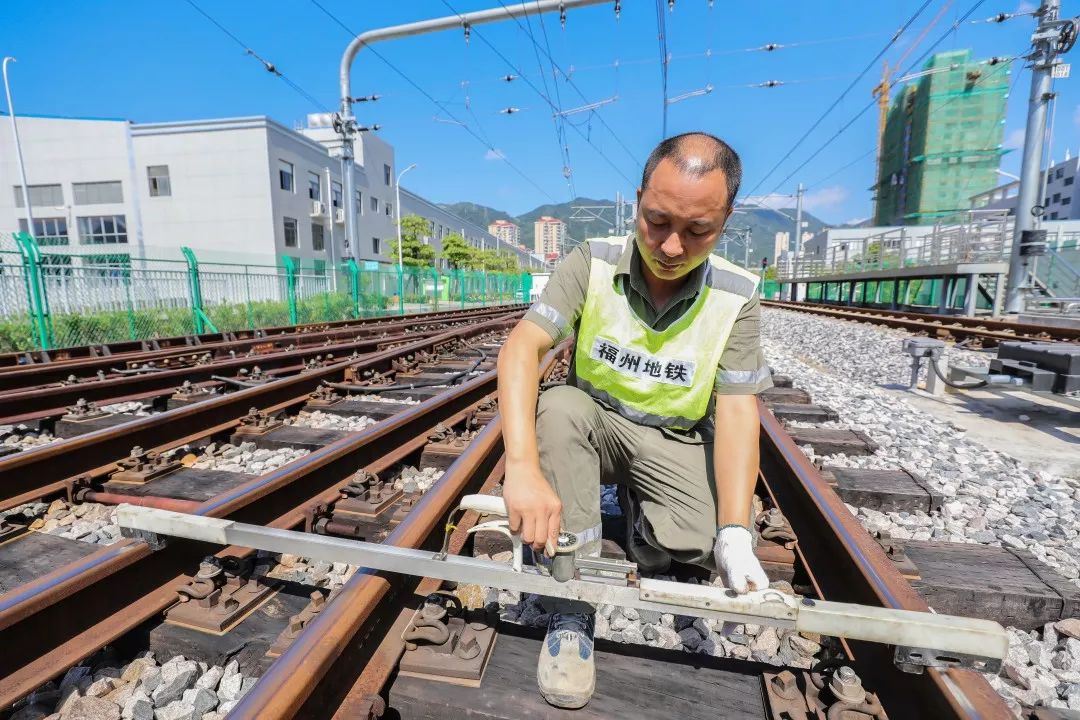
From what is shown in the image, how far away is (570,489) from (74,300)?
1369cm

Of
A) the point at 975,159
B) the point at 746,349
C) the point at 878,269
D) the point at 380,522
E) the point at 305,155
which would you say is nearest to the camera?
the point at 746,349

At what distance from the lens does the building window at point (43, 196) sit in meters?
32.0

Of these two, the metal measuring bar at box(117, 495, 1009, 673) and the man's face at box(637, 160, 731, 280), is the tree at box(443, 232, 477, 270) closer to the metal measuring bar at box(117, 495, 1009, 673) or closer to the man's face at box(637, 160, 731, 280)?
the man's face at box(637, 160, 731, 280)

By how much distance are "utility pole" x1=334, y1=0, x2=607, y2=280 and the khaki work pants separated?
11558 mm

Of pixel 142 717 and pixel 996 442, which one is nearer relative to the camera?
pixel 142 717

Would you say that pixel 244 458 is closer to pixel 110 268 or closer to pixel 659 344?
pixel 659 344

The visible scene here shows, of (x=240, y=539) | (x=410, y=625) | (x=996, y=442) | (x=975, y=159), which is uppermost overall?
(x=975, y=159)

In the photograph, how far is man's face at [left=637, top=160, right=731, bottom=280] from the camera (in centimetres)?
147

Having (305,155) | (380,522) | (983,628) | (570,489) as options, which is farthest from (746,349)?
(305,155)

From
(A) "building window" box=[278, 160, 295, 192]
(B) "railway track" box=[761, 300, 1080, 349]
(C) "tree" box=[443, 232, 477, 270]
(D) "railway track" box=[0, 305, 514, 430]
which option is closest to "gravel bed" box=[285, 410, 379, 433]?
(D) "railway track" box=[0, 305, 514, 430]

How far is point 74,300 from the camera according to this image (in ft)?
36.7

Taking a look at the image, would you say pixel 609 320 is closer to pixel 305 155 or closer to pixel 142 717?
pixel 142 717

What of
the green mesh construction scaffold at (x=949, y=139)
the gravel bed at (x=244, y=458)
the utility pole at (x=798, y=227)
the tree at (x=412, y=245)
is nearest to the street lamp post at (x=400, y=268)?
the tree at (x=412, y=245)

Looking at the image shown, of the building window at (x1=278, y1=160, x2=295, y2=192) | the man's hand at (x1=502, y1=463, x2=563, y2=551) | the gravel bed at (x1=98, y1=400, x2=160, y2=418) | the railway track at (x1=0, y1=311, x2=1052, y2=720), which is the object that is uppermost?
the building window at (x1=278, y1=160, x2=295, y2=192)
